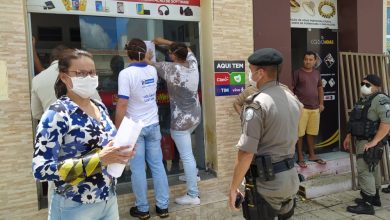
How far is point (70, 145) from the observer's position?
2.04 m

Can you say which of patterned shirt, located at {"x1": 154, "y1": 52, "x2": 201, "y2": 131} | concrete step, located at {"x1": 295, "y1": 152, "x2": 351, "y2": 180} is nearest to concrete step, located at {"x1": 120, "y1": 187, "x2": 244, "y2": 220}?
patterned shirt, located at {"x1": 154, "y1": 52, "x2": 201, "y2": 131}

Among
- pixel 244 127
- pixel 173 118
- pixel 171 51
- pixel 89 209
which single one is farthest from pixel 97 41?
pixel 89 209

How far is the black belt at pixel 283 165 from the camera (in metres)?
2.83

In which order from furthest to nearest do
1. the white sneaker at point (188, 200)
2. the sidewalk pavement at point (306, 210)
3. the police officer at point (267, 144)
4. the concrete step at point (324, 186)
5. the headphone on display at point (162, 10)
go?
the concrete step at point (324, 186) → the headphone on display at point (162, 10) → the white sneaker at point (188, 200) → the sidewalk pavement at point (306, 210) → the police officer at point (267, 144)

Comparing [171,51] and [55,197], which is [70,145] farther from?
[171,51]

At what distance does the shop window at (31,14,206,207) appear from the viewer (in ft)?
15.1

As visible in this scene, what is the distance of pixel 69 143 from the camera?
2.03 metres

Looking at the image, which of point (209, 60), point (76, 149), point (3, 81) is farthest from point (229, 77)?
point (76, 149)

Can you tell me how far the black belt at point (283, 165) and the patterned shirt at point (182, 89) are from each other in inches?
75.9

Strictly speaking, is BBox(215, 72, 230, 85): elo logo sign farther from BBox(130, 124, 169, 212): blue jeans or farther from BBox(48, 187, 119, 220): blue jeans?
BBox(48, 187, 119, 220): blue jeans

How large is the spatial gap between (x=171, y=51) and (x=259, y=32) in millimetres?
1704

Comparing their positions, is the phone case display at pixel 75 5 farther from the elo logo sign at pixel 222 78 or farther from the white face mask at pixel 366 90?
the white face mask at pixel 366 90

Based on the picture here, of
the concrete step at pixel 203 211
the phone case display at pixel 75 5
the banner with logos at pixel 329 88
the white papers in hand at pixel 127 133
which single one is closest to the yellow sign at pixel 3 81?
the phone case display at pixel 75 5

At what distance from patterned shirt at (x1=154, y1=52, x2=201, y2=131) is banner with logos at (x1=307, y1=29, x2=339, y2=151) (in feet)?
10.1
